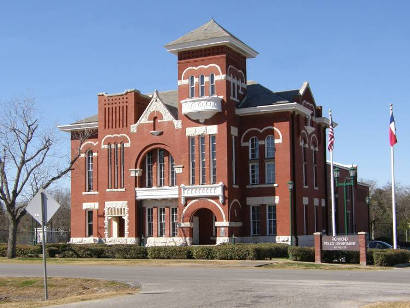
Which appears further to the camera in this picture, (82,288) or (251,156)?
(251,156)

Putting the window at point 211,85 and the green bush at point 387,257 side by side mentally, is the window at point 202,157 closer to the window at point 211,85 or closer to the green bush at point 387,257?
the window at point 211,85

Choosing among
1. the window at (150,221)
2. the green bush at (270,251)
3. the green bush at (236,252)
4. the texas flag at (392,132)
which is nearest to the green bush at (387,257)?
the green bush at (270,251)

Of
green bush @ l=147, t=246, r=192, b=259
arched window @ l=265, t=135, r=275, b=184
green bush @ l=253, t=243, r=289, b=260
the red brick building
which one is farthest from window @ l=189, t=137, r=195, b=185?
green bush @ l=253, t=243, r=289, b=260

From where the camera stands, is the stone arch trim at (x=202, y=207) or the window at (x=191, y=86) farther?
the window at (x=191, y=86)

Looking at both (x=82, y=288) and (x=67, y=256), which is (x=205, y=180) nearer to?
(x=67, y=256)

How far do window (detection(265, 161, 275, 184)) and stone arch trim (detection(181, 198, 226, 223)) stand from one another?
14.6ft

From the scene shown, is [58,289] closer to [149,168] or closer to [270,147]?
[270,147]

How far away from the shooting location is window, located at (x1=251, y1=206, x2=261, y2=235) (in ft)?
157

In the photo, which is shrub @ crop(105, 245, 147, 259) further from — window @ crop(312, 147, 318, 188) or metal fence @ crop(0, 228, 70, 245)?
metal fence @ crop(0, 228, 70, 245)

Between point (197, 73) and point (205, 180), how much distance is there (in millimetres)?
7960

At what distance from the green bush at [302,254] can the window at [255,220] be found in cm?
1229

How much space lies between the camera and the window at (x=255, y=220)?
157 ft

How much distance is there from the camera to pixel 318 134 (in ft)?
177

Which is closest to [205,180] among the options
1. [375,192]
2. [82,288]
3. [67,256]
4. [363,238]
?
[67,256]
